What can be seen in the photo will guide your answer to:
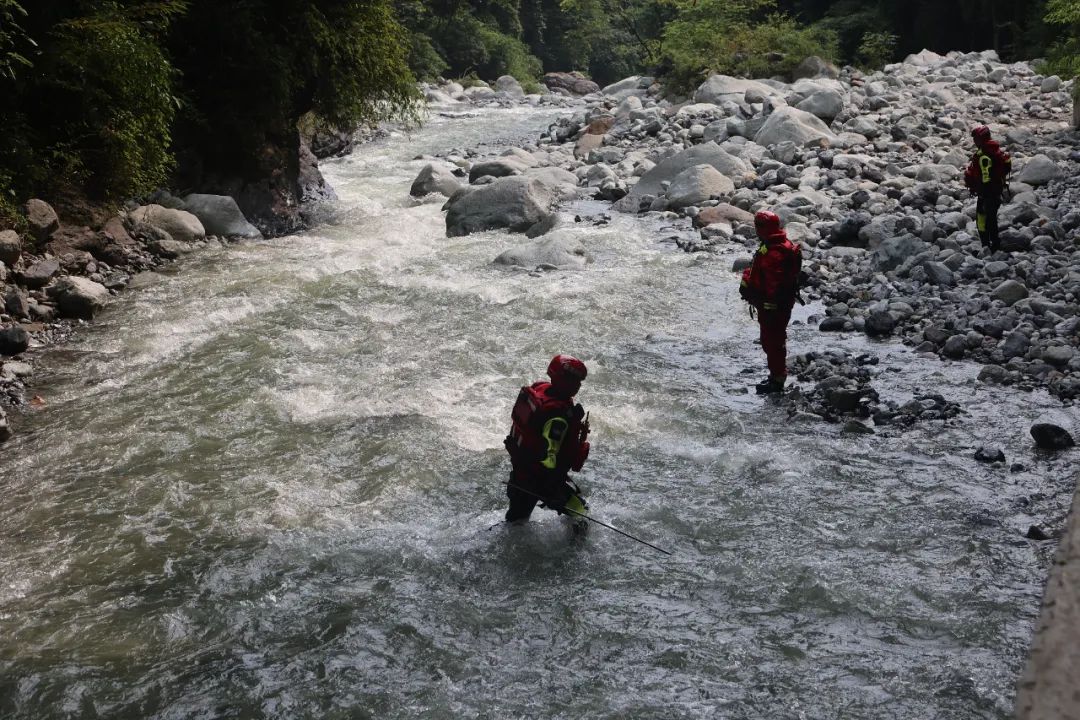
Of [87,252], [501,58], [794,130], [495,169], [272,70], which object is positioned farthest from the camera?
[501,58]

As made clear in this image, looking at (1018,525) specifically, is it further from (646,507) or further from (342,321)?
(342,321)

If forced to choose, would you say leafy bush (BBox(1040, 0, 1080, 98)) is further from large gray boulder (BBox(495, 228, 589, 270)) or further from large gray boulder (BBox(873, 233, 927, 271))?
large gray boulder (BBox(495, 228, 589, 270))

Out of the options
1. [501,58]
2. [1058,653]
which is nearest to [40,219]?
[1058,653]

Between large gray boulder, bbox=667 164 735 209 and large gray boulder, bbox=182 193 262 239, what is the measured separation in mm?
6283

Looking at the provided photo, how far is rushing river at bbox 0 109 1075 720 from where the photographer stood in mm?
4500

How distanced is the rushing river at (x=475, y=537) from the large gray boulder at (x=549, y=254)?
2.06 m

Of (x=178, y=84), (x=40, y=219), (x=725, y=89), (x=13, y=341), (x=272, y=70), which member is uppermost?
(x=272, y=70)

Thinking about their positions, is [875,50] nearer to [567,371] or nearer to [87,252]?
[87,252]

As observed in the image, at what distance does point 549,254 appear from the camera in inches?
469

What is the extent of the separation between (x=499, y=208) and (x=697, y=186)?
10.4ft

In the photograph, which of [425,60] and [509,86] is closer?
[425,60]

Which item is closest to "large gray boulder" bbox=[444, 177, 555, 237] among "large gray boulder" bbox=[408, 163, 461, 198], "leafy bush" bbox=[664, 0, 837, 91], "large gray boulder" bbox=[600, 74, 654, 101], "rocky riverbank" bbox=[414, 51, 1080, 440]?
"rocky riverbank" bbox=[414, 51, 1080, 440]

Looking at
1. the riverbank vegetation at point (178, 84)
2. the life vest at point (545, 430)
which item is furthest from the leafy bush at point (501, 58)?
the life vest at point (545, 430)

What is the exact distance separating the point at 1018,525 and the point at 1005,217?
686 cm
